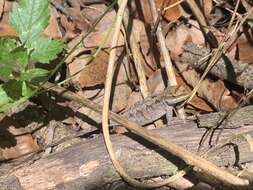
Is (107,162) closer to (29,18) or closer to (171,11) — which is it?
(29,18)

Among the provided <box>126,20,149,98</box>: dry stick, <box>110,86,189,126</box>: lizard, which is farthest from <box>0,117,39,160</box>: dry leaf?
<box>126,20,149,98</box>: dry stick

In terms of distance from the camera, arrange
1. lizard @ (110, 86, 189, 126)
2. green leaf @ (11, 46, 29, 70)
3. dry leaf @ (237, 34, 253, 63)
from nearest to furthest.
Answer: green leaf @ (11, 46, 29, 70) → lizard @ (110, 86, 189, 126) → dry leaf @ (237, 34, 253, 63)

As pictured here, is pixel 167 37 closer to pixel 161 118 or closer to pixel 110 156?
pixel 161 118

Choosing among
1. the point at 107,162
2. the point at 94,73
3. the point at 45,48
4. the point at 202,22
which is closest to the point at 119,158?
the point at 107,162

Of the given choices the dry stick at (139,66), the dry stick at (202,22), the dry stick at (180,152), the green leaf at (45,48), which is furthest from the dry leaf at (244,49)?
the green leaf at (45,48)

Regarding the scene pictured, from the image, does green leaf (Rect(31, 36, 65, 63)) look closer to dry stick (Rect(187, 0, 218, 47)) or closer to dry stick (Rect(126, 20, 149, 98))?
dry stick (Rect(126, 20, 149, 98))

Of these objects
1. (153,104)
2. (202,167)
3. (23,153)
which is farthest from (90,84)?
(202,167)
